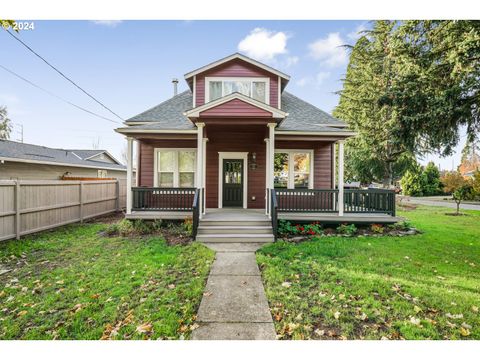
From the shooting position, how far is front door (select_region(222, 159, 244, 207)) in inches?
388

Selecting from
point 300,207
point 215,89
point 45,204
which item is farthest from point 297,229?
point 45,204

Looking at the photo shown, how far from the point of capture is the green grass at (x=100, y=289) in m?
2.83

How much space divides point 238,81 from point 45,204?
858 cm

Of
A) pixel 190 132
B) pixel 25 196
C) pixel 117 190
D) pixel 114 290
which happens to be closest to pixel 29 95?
pixel 117 190

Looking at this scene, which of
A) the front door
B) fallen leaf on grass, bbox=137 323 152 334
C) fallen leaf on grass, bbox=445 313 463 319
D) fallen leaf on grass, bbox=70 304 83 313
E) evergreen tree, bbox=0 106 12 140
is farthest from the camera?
evergreen tree, bbox=0 106 12 140

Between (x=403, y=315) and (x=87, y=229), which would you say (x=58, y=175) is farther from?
(x=403, y=315)

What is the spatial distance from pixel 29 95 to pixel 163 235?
608 inches

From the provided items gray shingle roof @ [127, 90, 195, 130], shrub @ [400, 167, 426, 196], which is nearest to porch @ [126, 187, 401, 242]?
gray shingle roof @ [127, 90, 195, 130]

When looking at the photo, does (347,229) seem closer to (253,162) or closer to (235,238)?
(235,238)

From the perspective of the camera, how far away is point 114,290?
12.3 ft

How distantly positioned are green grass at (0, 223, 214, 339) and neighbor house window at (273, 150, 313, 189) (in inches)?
212

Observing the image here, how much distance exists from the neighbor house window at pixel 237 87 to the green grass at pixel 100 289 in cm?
658

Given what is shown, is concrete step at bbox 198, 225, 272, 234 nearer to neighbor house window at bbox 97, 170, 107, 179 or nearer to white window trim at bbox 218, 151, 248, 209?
white window trim at bbox 218, 151, 248, 209

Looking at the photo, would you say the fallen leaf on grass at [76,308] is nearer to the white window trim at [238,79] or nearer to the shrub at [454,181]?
the white window trim at [238,79]
